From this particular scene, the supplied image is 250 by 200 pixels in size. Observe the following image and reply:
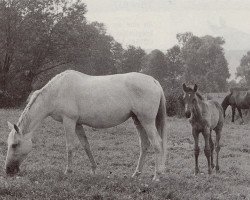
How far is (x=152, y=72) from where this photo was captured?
320 feet

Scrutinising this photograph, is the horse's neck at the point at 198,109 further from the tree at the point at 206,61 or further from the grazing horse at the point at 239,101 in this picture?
the tree at the point at 206,61

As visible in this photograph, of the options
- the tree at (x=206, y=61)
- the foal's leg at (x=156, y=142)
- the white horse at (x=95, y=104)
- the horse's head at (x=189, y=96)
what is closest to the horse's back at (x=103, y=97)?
the white horse at (x=95, y=104)

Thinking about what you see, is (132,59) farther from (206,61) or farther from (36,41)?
(36,41)

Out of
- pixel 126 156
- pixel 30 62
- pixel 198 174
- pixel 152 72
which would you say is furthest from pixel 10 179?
pixel 152 72

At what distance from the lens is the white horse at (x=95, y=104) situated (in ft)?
32.4

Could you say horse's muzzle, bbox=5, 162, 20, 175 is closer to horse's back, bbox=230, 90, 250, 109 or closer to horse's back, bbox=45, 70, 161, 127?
Answer: horse's back, bbox=45, 70, 161, 127

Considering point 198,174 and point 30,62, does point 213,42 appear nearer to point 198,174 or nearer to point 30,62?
point 30,62

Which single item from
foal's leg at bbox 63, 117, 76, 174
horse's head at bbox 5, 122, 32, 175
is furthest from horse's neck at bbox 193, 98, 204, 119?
horse's head at bbox 5, 122, 32, 175

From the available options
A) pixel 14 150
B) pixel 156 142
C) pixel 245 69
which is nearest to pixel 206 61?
pixel 245 69

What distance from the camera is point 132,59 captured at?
9469 cm

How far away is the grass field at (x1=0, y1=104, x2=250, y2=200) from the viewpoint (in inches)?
317

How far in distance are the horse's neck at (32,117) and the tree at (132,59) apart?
8303cm

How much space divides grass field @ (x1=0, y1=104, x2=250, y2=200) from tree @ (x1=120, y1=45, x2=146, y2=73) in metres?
71.7

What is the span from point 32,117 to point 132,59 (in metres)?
85.5
